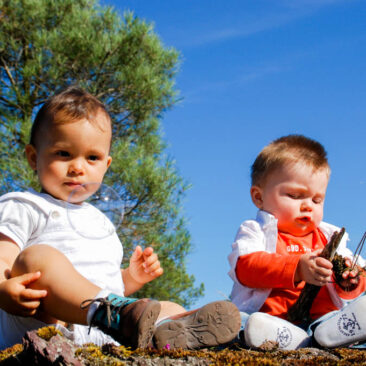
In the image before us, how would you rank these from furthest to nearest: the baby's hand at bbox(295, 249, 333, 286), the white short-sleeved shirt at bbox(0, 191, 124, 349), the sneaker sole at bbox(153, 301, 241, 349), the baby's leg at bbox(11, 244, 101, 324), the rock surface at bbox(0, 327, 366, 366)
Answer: the baby's hand at bbox(295, 249, 333, 286) → the white short-sleeved shirt at bbox(0, 191, 124, 349) → the sneaker sole at bbox(153, 301, 241, 349) → the baby's leg at bbox(11, 244, 101, 324) → the rock surface at bbox(0, 327, 366, 366)

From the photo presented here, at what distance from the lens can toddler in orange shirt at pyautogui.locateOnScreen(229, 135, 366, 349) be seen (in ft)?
8.11

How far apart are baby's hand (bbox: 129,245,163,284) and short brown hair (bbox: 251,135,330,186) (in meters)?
0.86

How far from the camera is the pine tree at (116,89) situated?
8.05m

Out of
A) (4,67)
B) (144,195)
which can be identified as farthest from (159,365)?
(4,67)

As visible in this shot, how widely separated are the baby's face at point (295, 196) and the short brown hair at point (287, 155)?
41 millimetres

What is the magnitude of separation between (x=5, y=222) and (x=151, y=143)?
6.85 meters

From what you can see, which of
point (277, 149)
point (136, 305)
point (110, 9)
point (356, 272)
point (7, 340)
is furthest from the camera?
point (110, 9)

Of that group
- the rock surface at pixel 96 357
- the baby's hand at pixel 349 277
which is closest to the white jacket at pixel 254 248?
the baby's hand at pixel 349 277

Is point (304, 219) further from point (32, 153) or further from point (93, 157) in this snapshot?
point (32, 153)

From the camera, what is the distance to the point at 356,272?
2777 millimetres

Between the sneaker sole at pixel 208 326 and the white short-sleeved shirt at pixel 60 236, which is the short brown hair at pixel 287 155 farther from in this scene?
the sneaker sole at pixel 208 326

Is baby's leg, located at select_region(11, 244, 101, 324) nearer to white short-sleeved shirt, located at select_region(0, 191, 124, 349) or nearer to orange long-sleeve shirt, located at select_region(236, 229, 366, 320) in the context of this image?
white short-sleeved shirt, located at select_region(0, 191, 124, 349)

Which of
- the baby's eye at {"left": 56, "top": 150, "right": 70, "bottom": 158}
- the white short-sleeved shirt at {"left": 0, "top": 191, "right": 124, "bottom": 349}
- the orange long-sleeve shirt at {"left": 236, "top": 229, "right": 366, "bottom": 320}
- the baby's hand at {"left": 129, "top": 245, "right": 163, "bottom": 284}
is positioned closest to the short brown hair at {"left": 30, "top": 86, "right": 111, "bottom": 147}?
the baby's eye at {"left": 56, "top": 150, "right": 70, "bottom": 158}

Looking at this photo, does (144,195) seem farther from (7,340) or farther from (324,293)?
(7,340)
